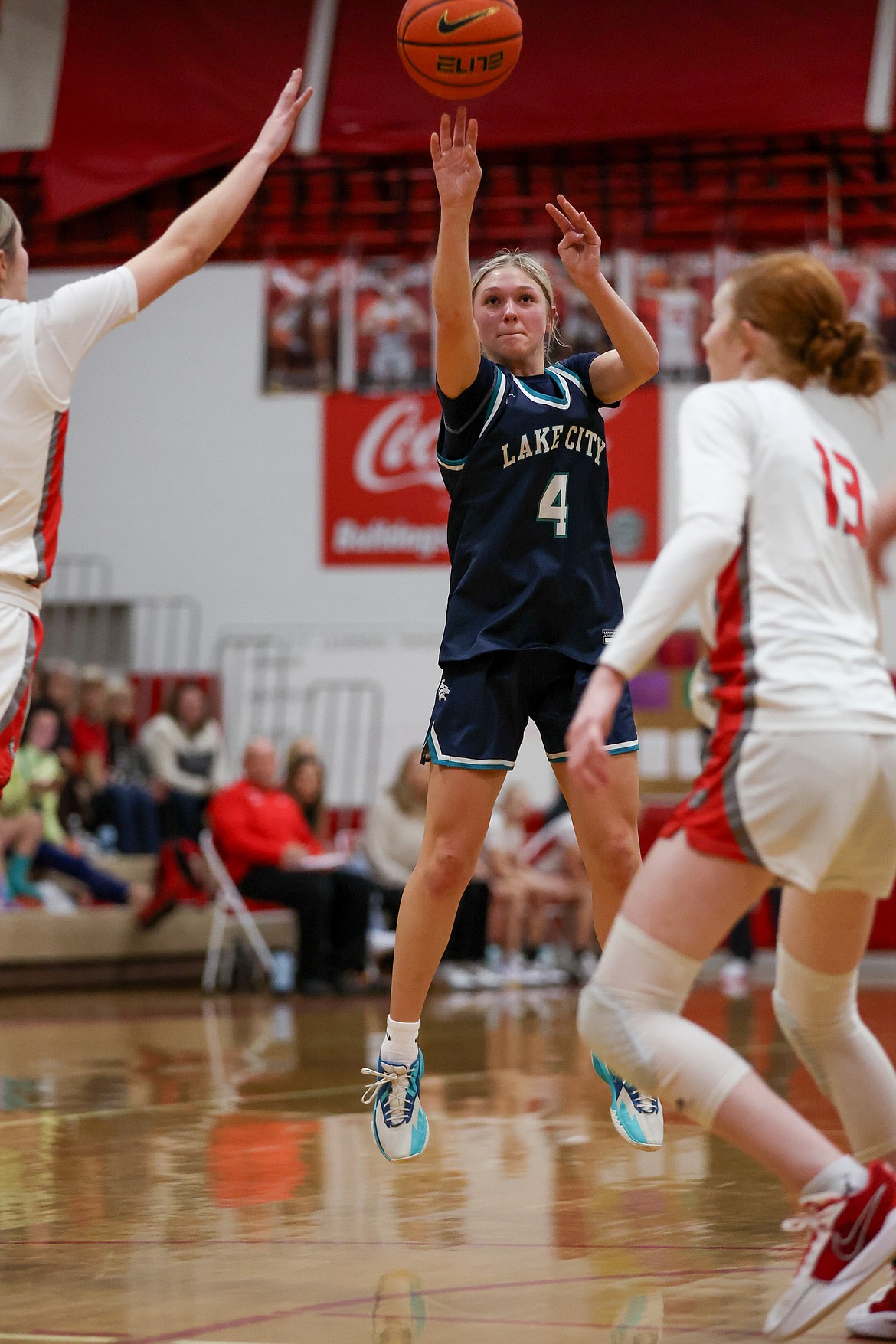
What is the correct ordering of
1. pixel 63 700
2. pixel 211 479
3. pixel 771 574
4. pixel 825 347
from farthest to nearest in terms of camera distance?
1. pixel 211 479
2. pixel 63 700
3. pixel 825 347
4. pixel 771 574

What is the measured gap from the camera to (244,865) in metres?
10.6

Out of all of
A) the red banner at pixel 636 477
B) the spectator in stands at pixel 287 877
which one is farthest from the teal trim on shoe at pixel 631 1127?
the red banner at pixel 636 477

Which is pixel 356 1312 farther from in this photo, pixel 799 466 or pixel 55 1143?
pixel 55 1143

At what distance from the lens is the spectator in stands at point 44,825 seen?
10109mm

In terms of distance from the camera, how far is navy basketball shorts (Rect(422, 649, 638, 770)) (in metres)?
3.69

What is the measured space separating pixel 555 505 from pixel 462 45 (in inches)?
56.1

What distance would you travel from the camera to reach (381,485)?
1502 centimetres

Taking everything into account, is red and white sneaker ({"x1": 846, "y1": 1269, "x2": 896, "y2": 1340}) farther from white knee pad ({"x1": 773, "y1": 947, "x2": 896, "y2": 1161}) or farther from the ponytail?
the ponytail

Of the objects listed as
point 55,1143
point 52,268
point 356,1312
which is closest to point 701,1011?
point 55,1143

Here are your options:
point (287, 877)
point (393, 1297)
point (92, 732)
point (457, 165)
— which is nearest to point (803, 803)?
point (393, 1297)

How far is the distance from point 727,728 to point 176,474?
13.5 meters

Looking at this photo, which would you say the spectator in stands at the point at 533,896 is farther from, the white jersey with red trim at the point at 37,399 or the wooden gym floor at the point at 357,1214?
the white jersey with red trim at the point at 37,399

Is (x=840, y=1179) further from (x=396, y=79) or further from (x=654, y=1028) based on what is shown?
(x=396, y=79)

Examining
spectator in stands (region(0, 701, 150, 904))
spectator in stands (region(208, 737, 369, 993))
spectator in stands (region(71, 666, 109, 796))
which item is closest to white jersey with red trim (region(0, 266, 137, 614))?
spectator in stands (region(0, 701, 150, 904))
